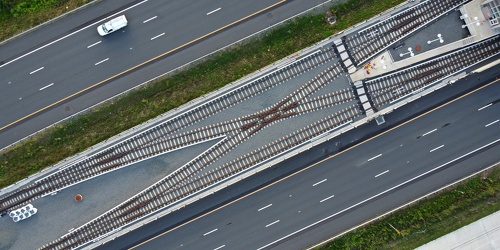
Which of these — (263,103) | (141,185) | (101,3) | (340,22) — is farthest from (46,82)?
(340,22)

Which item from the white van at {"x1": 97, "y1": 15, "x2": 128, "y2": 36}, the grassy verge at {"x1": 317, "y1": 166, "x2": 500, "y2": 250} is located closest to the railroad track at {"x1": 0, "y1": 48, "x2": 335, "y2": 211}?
the white van at {"x1": 97, "y1": 15, "x2": 128, "y2": 36}

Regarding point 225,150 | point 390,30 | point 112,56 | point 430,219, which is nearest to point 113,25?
point 112,56

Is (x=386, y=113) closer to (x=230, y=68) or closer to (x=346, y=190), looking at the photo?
(x=346, y=190)

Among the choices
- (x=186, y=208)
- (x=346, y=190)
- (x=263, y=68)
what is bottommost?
(x=346, y=190)

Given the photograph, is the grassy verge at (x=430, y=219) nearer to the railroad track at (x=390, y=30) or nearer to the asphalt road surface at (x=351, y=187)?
the asphalt road surface at (x=351, y=187)

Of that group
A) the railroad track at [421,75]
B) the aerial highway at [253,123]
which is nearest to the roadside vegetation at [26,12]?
the aerial highway at [253,123]

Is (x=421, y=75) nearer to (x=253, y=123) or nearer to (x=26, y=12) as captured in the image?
(x=253, y=123)
